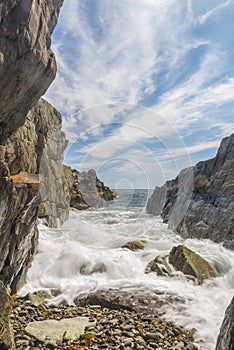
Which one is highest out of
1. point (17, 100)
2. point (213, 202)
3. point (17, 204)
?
→ point (17, 100)

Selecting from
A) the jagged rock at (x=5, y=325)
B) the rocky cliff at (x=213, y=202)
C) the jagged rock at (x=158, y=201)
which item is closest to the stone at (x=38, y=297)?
the jagged rock at (x=5, y=325)

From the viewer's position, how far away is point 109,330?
3.95m

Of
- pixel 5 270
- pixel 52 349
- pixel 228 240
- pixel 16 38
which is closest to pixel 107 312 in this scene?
pixel 52 349

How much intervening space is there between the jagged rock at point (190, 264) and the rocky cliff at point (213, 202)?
11.0 feet

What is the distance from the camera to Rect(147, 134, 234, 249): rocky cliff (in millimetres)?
11209

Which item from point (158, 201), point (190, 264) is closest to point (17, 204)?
point (190, 264)

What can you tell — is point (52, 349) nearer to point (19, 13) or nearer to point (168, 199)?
point (19, 13)

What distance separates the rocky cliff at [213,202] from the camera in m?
11.2

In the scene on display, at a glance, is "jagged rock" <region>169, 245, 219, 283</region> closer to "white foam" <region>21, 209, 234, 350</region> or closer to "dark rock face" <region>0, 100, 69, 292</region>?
"white foam" <region>21, 209, 234, 350</region>

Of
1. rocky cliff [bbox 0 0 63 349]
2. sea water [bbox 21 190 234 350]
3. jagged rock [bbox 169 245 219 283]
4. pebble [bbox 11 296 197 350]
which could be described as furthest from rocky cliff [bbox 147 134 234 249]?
rocky cliff [bbox 0 0 63 349]

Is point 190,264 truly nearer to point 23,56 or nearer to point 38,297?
point 38,297

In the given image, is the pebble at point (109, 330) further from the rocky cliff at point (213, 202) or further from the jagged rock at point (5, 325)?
the rocky cliff at point (213, 202)

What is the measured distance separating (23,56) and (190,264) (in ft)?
21.6

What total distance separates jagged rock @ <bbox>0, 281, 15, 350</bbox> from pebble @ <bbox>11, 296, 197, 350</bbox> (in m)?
0.28
